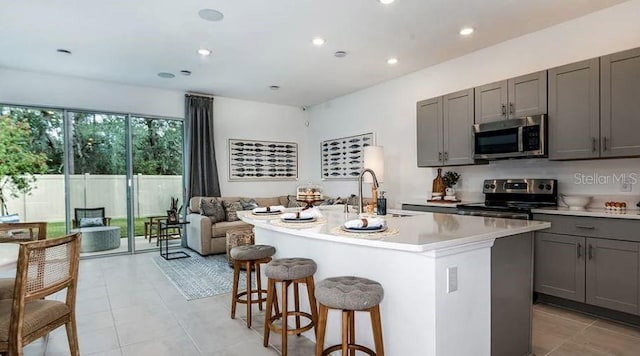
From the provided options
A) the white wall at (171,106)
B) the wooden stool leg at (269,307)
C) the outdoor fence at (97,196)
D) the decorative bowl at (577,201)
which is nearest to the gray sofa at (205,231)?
the outdoor fence at (97,196)

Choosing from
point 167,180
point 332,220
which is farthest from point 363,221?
point 167,180

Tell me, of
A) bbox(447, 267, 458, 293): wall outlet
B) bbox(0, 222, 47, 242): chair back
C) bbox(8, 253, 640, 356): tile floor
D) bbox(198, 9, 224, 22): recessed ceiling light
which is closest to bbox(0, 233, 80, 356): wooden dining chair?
bbox(8, 253, 640, 356): tile floor

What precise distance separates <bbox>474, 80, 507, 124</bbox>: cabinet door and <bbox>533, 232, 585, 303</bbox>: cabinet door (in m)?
1.34

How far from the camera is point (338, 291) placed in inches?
70.1

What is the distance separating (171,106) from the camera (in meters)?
6.10

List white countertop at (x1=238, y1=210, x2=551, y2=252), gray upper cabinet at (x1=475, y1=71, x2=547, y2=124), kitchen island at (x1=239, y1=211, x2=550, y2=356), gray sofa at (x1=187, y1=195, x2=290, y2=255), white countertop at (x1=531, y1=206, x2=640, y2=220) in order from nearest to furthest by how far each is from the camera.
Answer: white countertop at (x1=238, y1=210, x2=551, y2=252) → kitchen island at (x1=239, y1=211, x2=550, y2=356) → white countertop at (x1=531, y1=206, x2=640, y2=220) → gray upper cabinet at (x1=475, y1=71, x2=547, y2=124) → gray sofa at (x1=187, y1=195, x2=290, y2=255)

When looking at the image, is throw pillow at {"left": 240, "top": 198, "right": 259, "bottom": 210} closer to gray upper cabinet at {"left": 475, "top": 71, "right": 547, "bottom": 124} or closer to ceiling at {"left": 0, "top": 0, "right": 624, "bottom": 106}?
ceiling at {"left": 0, "top": 0, "right": 624, "bottom": 106}

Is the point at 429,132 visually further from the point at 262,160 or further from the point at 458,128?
the point at 262,160

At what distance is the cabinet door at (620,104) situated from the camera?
284cm

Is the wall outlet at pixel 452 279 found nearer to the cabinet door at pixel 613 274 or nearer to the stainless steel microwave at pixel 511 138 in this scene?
the cabinet door at pixel 613 274

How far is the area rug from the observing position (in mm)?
3809

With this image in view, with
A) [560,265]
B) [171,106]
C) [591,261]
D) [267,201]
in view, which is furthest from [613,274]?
[171,106]

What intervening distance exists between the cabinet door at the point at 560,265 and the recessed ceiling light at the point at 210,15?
12.1 ft

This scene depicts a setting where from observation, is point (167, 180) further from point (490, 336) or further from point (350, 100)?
point (490, 336)
